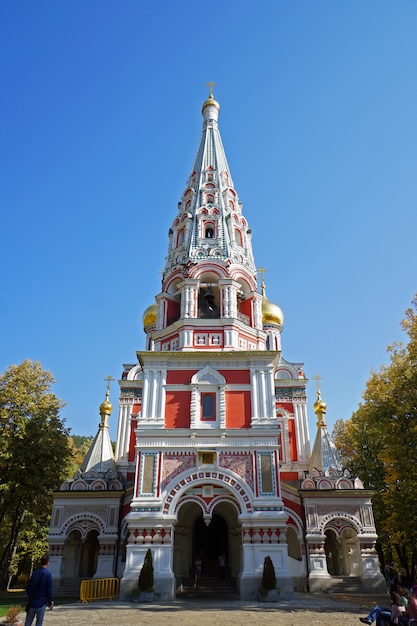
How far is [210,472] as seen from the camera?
51.3ft

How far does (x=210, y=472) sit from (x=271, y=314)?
47.3 ft

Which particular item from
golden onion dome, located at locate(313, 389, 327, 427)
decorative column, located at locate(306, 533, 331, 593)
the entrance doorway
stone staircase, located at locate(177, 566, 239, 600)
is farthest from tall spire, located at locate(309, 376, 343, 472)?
stone staircase, located at locate(177, 566, 239, 600)

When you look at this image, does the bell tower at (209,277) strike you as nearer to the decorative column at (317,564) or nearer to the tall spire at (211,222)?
the tall spire at (211,222)

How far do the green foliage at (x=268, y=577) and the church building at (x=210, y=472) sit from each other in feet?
0.90

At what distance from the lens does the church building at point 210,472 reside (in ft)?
49.6

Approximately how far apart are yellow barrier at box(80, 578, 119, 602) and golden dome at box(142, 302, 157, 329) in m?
14.4

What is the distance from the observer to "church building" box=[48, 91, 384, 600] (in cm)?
1512

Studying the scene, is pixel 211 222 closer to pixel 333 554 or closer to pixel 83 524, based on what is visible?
pixel 83 524

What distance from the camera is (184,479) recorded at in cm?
1553

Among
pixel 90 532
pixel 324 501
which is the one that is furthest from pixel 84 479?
pixel 324 501

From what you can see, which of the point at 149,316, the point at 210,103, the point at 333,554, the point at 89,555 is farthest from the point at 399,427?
the point at 210,103

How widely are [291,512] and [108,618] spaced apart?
30.8 ft

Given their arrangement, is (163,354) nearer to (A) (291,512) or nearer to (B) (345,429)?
(A) (291,512)

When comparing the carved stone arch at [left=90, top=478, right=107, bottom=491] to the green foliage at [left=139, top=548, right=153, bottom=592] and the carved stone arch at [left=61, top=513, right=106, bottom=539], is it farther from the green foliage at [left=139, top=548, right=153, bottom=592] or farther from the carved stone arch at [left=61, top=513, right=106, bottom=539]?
the green foliage at [left=139, top=548, right=153, bottom=592]
